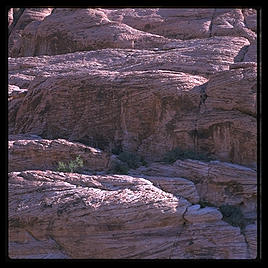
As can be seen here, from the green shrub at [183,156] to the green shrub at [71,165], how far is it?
6.67 feet

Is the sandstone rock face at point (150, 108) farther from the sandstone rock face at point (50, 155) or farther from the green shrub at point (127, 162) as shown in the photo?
the sandstone rock face at point (50, 155)

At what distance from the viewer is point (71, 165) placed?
10.6m

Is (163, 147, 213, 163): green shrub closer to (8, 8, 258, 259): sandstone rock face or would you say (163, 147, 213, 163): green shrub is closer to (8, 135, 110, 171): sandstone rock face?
(8, 8, 258, 259): sandstone rock face

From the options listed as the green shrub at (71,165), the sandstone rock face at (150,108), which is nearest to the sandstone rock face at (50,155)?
the green shrub at (71,165)

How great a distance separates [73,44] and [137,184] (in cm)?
1391

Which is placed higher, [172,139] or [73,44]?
[73,44]

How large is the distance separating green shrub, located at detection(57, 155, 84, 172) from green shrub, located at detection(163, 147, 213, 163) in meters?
2.03

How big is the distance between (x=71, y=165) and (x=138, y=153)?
1.98 m

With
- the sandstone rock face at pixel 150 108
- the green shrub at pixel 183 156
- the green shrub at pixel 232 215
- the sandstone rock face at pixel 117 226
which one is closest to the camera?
the sandstone rock face at pixel 117 226

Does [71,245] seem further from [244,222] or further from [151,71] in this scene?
[151,71]

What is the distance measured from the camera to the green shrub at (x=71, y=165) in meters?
10.7

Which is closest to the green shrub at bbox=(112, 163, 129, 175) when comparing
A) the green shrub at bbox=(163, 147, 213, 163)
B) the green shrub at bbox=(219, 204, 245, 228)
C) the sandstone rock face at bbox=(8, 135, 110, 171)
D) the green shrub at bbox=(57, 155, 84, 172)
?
the sandstone rock face at bbox=(8, 135, 110, 171)

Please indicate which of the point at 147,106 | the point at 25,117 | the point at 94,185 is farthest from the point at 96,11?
the point at 94,185

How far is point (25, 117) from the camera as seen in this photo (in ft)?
46.5
